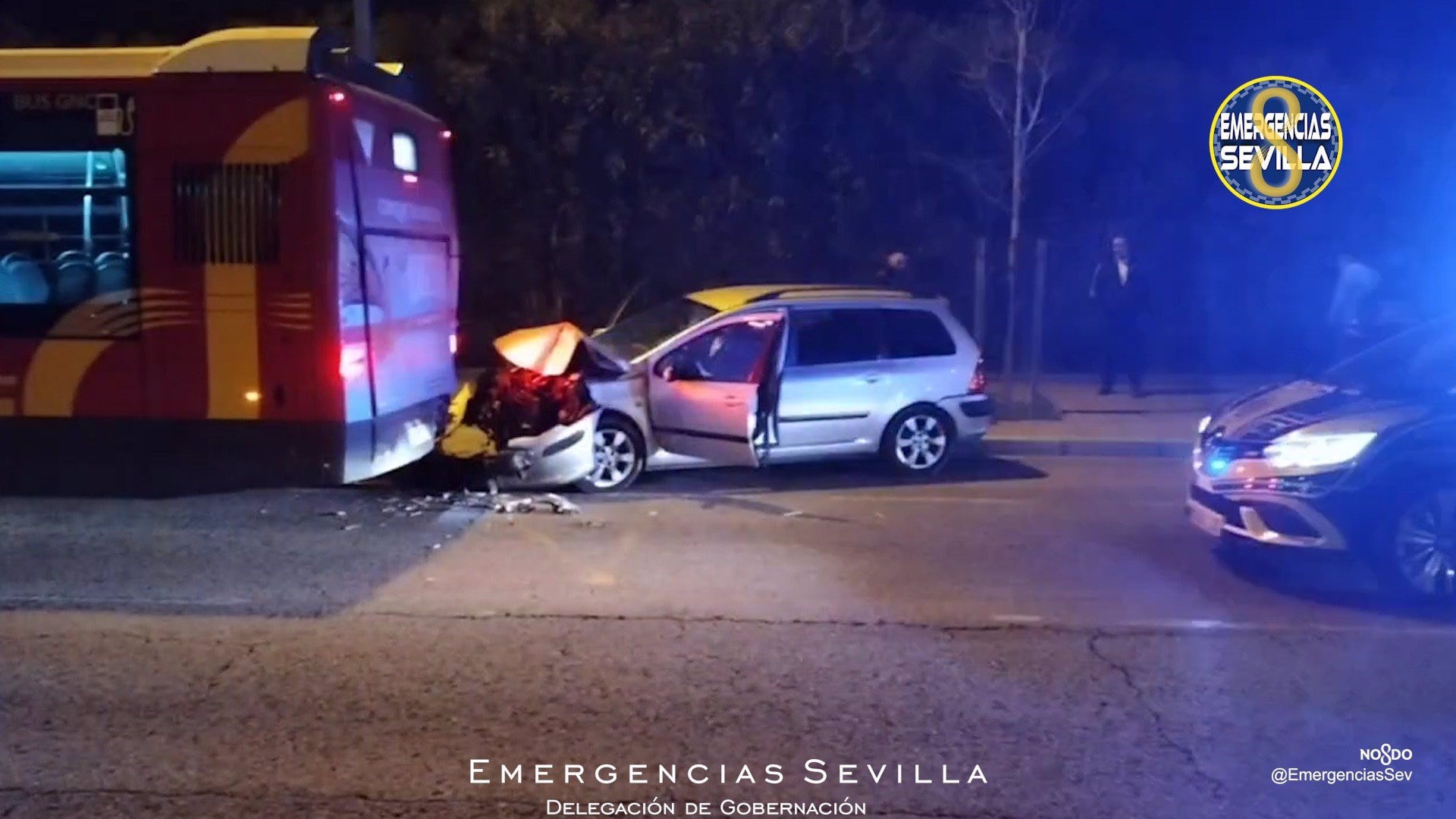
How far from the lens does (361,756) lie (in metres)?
5.57

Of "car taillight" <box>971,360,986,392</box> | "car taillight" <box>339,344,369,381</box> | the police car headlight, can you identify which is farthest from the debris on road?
the police car headlight

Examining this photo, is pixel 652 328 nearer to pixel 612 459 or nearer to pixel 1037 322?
pixel 612 459

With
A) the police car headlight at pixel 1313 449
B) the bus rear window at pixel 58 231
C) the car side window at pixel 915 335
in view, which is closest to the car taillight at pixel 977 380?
the car side window at pixel 915 335

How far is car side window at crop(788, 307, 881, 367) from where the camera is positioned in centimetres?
1196

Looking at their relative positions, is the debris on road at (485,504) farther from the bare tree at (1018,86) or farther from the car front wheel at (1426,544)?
the bare tree at (1018,86)

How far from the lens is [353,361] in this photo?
964cm

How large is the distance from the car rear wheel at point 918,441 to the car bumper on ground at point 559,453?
2558 millimetres

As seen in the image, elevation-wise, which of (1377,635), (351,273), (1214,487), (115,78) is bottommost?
(1377,635)

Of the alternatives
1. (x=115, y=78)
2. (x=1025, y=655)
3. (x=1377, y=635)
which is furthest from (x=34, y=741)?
(x=1377, y=635)

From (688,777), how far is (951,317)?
7.87 meters

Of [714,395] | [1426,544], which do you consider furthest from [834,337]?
[1426,544]

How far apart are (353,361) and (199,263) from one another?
1146 mm

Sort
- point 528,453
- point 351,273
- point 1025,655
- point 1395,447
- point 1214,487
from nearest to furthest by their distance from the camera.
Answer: point 1025,655 → point 1395,447 → point 1214,487 → point 351,273 → point 528,453

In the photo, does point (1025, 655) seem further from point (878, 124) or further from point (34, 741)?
point (878, 124)
